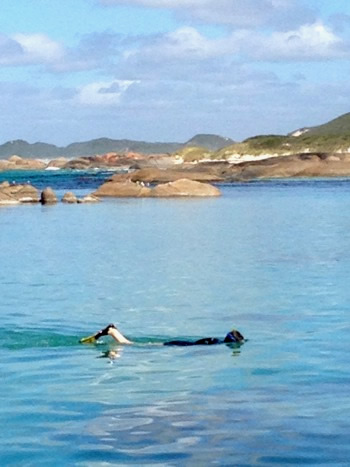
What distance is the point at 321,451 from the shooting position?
1118 centimetres

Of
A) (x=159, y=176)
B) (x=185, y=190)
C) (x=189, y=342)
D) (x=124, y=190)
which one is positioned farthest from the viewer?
(x=159, y=176)

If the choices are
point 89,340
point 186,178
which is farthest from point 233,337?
point 186,178

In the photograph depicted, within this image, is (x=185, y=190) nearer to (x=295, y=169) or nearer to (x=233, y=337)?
(x=295, y=169)

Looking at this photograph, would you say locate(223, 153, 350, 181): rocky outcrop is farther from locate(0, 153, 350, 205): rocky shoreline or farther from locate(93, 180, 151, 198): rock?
locate(93, 180, 151, 198): rock

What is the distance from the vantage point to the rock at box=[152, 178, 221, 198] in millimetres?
74375

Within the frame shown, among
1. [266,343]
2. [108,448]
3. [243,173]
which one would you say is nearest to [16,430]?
[108,448]

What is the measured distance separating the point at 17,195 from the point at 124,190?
28.1 feet

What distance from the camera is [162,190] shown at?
75.8 meters

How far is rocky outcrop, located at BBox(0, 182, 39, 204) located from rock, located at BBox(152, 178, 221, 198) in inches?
326

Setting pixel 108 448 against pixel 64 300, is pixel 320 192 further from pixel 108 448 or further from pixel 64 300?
pixel 108 448

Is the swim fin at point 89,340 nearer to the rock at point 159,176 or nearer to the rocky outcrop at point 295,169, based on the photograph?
the rock at point 159,176

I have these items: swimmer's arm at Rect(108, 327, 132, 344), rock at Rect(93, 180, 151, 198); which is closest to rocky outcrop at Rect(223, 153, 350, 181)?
rock at Rect(93, 180, 151, 198)

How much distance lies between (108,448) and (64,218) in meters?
42.6

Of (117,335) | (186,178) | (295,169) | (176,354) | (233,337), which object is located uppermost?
(295,169)
